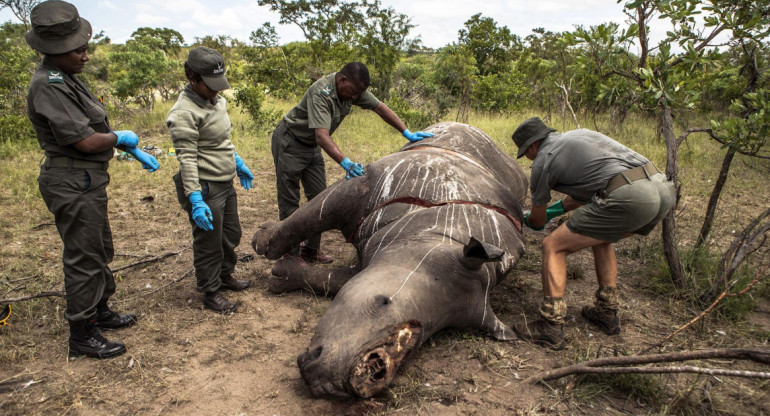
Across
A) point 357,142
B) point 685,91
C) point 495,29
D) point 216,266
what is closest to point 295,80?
point 357,142

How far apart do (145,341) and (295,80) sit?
32.8 ft

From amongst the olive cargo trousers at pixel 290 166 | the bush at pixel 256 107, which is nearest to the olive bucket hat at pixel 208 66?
the olive cargo trousers at pixel 290 166

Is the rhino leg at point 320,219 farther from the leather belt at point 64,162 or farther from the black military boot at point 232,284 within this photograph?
the leather belt at point 64,162

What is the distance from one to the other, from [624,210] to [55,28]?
3962 millimetres

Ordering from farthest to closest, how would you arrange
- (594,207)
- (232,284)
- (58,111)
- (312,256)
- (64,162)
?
1. (312,256)
2. (232,284)
3. (594,207)
4. (64,162)
5. (58,111)

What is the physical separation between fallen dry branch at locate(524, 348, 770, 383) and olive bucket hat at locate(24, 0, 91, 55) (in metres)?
3.58

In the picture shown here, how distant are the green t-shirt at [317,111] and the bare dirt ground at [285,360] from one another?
4.78 feet

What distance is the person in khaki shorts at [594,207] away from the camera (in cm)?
339

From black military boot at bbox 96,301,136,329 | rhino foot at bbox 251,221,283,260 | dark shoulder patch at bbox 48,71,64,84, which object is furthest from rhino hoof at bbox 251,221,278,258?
dark shoulder patch at bbox 48,71,64,84

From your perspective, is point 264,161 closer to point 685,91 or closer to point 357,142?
point 357,142

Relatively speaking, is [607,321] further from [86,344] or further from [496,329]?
[86,344]

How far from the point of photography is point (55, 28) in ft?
9.34

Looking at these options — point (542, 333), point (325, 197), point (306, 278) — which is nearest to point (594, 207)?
point (542, 333)

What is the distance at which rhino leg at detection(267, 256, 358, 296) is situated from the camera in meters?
3.98
